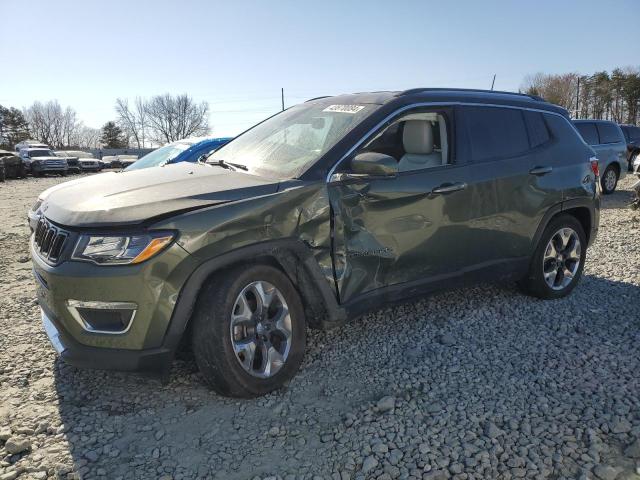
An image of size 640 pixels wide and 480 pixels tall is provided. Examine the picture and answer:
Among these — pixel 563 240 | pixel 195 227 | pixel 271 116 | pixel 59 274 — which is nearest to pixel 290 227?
pixel 195 227

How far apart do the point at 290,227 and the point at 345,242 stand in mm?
404

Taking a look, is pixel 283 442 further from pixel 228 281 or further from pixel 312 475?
pixel 228 281

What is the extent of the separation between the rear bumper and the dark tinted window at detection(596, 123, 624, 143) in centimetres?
1252

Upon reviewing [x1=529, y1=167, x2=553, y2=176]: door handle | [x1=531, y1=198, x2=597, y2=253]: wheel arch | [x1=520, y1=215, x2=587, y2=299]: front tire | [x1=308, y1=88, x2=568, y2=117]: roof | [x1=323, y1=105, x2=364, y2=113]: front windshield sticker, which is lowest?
[x1=520, y1=215, x2=587, y2=299]: front tire

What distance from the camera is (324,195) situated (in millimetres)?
3131

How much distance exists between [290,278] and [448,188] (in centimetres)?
140

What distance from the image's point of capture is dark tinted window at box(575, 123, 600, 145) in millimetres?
11898

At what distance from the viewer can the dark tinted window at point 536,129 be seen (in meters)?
4.38

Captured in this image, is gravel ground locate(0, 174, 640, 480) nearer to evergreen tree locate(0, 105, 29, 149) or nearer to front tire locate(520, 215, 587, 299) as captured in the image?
front tire locate(520, 215, 587, 299)

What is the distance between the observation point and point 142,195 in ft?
9.45

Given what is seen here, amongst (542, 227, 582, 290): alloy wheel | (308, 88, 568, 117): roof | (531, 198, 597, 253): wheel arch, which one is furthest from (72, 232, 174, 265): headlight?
(542, 227, 582, 290): alloy wheel

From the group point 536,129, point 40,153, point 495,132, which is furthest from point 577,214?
point 40,153

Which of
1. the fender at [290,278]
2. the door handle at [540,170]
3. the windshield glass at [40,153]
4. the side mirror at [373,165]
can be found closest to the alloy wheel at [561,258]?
the door handle at [540,170]

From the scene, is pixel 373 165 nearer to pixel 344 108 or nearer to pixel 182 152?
pixel 344 108
